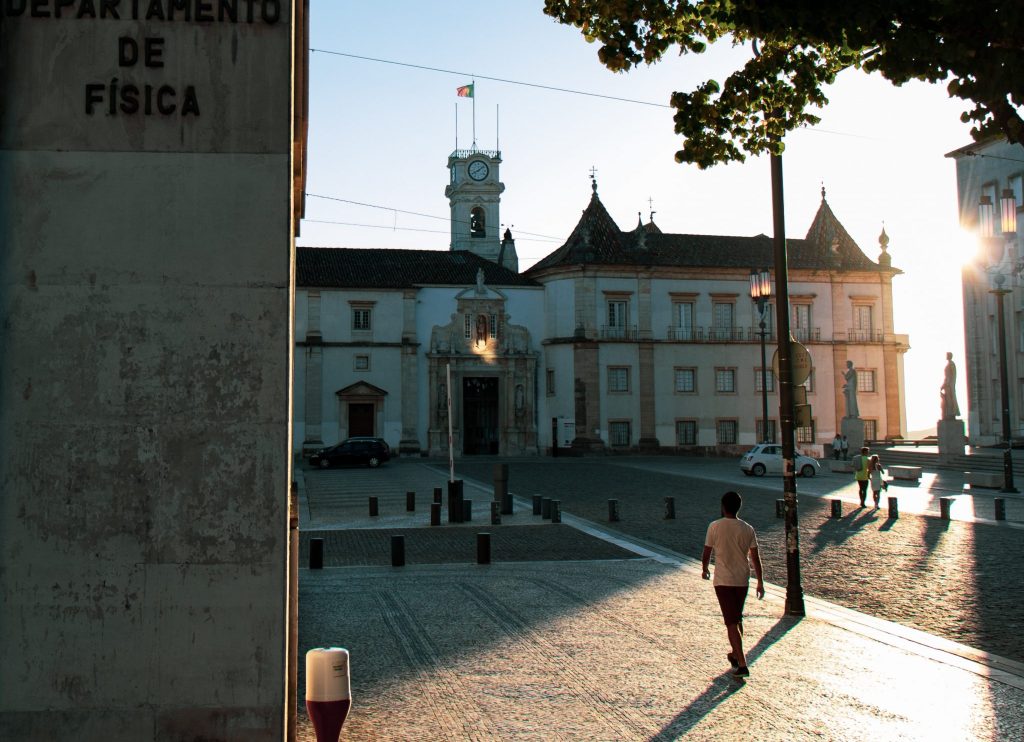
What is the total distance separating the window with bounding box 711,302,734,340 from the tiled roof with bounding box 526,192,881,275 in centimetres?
234

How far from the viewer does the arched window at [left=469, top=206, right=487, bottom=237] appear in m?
72.3

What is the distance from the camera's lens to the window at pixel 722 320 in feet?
190

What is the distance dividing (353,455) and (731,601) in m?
37.8

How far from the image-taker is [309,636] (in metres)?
10.2

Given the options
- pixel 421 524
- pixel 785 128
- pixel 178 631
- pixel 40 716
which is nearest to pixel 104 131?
pixel 178 631

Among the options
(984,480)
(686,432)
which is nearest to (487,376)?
(686,432)

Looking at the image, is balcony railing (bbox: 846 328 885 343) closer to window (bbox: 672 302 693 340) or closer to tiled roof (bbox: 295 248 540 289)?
window (bbox: 672 302 693 340)

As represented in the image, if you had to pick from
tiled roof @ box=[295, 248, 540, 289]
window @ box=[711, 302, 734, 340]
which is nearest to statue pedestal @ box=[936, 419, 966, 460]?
window @ box=[711, 302, 734, 340]

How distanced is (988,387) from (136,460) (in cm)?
5287

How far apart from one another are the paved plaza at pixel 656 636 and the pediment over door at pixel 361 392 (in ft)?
110

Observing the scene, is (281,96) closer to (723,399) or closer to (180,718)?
(180,718)

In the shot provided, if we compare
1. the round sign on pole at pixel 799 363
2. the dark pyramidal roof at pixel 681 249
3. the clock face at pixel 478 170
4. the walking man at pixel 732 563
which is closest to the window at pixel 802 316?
the dark pyramidal roof at pixel 681 249

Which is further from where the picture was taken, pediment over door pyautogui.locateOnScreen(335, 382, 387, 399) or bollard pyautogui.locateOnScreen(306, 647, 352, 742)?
pediment over door pyautogui.locateOnScreen(335, 382, 387, 399)

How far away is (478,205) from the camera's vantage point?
7294 cm
